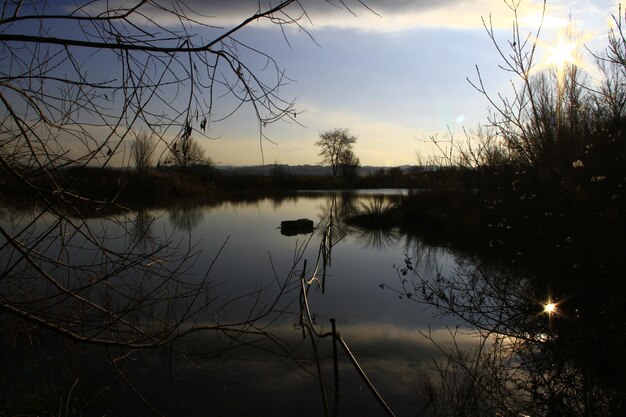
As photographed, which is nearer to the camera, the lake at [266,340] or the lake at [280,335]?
the lake at [266,340]

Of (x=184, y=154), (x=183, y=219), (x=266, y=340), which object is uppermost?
(x=184, y=154)

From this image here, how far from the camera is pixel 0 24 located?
4.97 ft

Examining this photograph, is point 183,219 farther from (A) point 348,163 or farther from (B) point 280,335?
(A) point 348,163

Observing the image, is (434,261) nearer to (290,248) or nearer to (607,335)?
(290,248)

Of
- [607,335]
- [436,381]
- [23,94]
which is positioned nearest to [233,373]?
[436,381]

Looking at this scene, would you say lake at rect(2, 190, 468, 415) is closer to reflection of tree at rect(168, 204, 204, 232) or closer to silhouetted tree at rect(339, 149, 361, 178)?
reflection of tree at rect(168, 204, 204, 232)

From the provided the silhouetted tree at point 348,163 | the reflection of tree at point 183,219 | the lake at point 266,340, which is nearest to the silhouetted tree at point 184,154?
the lake at point 266,340

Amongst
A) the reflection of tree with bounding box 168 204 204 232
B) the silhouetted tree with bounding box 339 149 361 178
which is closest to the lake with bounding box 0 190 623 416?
the reflection of tree with bounding box 168 204 204 232

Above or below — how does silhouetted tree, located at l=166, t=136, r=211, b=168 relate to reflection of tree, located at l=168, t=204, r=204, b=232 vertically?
above

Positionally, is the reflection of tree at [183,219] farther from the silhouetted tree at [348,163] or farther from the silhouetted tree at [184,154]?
the silhouetted tree at [348,163]

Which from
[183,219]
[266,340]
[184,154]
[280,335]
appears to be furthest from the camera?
[183,219]

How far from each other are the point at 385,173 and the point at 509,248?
42.7 metres

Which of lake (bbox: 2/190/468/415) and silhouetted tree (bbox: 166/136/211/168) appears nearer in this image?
silhouetted tree (bbox: 166/136/211/168)

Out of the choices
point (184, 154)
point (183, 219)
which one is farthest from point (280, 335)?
point (183, 219)
